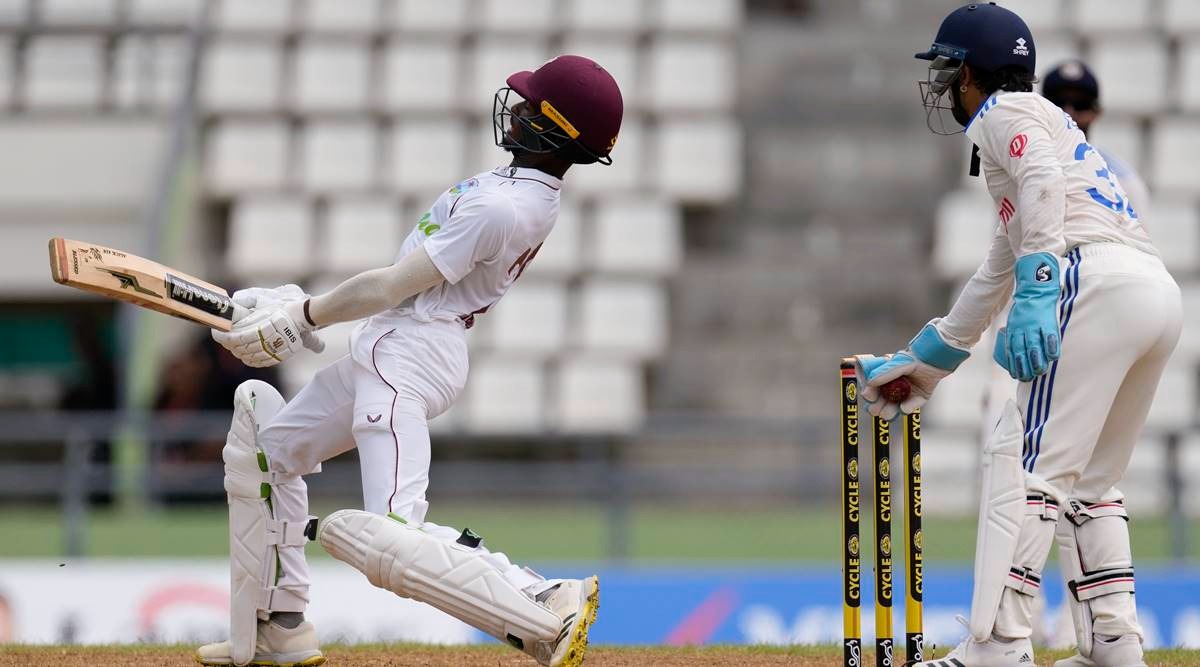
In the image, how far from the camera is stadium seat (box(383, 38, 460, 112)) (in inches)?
603

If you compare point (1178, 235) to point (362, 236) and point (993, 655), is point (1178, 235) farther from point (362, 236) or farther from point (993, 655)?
point (993, 655)

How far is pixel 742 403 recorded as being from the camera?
13.5m

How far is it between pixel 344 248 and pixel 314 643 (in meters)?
9.25

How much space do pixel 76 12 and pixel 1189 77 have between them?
34.5ft

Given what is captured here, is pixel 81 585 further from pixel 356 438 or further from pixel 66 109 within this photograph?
pixel 66 109

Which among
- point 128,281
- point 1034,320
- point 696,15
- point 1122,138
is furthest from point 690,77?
point 1034,320

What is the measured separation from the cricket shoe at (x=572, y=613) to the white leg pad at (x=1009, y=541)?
42.1 inches

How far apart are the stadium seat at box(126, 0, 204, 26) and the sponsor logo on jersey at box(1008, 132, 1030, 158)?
1275 cm

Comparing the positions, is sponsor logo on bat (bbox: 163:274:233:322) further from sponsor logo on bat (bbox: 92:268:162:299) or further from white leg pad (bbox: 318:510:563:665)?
white leg pad (bbox: 318:510:563:665)

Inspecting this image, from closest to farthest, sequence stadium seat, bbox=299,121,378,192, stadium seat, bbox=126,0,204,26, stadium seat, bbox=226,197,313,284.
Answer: stadium seat, bbox=226,197,313,284 < stadium seat, bbox=299,121,378,192 < stadium seat, bbox=126,0,204,26

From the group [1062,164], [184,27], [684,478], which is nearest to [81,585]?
[684,478]

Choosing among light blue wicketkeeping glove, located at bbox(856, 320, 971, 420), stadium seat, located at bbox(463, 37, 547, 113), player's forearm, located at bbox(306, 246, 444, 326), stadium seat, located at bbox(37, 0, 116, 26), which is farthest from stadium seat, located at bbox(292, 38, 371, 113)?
light blue wicketkeeping glove, located at bbox(856, 320, 971, 420)

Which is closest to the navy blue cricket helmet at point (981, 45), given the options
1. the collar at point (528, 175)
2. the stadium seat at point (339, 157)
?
the collar at point (528, 175)

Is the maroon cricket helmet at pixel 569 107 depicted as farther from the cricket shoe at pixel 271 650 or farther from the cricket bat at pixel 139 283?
the cricket shoe at pixel 271 650
